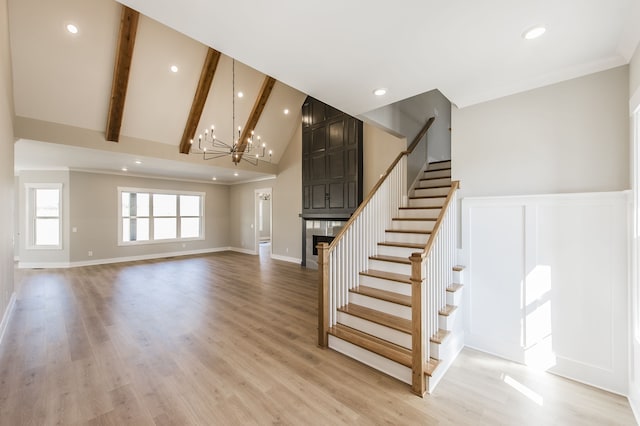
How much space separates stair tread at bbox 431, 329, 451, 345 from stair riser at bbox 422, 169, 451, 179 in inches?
123

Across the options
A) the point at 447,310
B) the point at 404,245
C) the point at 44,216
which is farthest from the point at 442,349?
the point at 44,216

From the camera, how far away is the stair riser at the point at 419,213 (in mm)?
3795

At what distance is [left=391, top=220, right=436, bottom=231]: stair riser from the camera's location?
3.65 metres

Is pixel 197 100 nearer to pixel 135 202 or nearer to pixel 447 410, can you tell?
pixel 135 202

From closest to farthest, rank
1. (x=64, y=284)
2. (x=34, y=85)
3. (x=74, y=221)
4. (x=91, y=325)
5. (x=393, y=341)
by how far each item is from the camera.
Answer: (x=393, y=341) → (x=91, y=325) → (x=34, y=85) → (x=64, y=284) → (x=74, y=221)

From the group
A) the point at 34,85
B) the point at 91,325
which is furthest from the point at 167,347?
the point at 34,85

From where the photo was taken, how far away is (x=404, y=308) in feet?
8.71

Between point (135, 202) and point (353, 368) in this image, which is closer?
point (353, 368)

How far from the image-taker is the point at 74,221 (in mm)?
7168

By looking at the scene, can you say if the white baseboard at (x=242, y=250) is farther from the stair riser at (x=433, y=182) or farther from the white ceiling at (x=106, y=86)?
the stair riser at (x=433, y=182)

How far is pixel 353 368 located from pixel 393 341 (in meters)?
0.47

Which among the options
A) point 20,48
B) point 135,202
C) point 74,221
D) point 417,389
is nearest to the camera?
point 417,389

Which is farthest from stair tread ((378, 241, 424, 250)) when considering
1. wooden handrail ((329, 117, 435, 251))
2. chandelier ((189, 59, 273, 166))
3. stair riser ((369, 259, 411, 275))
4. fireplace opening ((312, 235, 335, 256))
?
chandelier ((189, 59, 273, 166))

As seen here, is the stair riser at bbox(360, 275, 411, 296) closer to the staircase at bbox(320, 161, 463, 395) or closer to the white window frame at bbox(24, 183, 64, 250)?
the staircase at bbox(320, 161, 463, 395)
